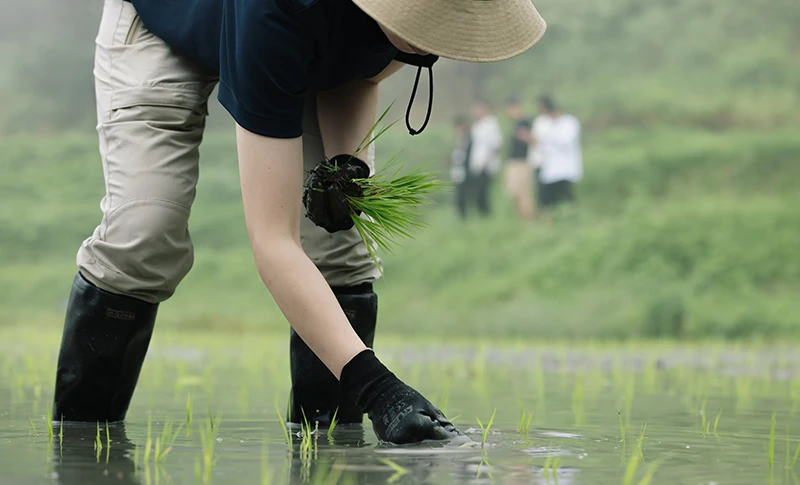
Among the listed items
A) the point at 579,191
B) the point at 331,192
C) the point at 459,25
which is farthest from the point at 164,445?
the point at 579,191

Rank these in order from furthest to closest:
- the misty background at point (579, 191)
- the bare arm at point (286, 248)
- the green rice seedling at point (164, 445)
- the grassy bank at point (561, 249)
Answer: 1. the misty background at point (579, 191)
2. the grassy bank at point (561, 249)
3. the bare arm at point (286, 248)
4. the green rice seedling at point (164, 445)

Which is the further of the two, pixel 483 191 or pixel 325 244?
pixel 483 191

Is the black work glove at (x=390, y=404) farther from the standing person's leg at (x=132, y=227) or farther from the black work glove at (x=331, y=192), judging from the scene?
the standing person's leg at (x=132, y=227)

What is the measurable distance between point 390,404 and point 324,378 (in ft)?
2.05

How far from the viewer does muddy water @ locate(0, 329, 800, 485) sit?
188 centimetres

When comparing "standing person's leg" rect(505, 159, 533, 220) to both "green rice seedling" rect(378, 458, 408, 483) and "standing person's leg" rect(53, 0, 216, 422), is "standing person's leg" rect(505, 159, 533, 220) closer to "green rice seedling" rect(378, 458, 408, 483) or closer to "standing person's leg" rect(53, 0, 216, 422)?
A: "standing person's leg" rect(53, 0, 216, 422)

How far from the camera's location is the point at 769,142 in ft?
48.9

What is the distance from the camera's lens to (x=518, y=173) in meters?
15.1

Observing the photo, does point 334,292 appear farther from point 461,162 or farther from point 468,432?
point 461,162

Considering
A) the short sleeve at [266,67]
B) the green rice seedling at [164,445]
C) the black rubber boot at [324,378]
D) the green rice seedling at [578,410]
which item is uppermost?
the short sleeve at [266,67]

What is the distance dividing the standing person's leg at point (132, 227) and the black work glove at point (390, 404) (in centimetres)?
71

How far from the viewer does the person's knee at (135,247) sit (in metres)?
2.65

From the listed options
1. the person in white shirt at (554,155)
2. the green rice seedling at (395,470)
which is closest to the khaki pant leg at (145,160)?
the green rice seedling at (395,470)

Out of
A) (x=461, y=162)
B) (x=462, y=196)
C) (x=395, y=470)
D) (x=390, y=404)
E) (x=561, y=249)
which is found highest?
(x=461, y=162)
